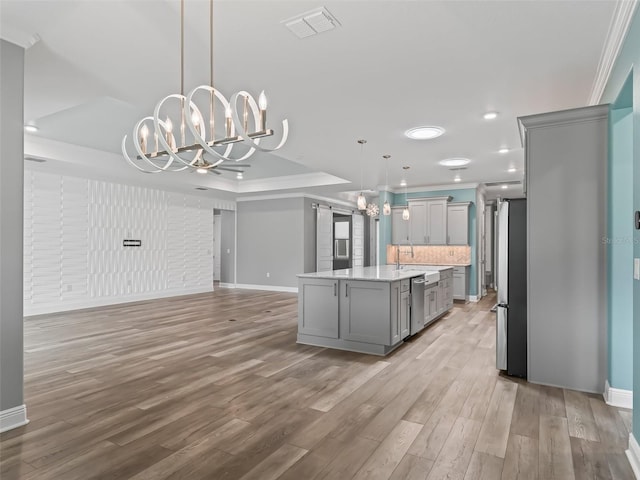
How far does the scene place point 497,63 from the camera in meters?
3.15

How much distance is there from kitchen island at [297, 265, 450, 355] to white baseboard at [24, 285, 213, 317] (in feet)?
17.0

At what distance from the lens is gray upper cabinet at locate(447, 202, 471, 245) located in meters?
8.81

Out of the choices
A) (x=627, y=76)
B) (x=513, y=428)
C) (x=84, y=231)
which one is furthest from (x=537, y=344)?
(x=84, y=231)

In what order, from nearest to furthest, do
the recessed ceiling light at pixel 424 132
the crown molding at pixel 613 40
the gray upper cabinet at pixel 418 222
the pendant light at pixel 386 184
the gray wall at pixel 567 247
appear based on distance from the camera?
1. the crown molding at pixel 613 40
2. the gray wall at pixel 567 247
3. the recessed ceiling light at pixel 424 132
4. the pendant light at pixel 386 184
5. the gray upper cabinet at pixel 418 222

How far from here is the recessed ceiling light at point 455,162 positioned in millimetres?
6512

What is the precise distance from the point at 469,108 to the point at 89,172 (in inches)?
262

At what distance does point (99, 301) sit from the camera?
7.88m

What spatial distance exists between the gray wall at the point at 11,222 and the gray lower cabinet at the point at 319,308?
2.95m

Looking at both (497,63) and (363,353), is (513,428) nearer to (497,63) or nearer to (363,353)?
(363,353)

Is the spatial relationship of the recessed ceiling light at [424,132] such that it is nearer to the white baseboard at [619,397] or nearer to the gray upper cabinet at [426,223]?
the white baseboard at [619,397]

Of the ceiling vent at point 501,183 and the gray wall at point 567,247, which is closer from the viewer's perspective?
the gray wall at point 567,247

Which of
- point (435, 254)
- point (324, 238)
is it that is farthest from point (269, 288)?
point (435, 254)

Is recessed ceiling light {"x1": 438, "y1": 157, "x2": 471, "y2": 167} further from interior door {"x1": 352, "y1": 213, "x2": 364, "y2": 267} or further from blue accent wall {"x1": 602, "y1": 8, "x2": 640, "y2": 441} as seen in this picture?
interior door {"x1": 352, "y1": 213, "x2": 364, "y2": 267}

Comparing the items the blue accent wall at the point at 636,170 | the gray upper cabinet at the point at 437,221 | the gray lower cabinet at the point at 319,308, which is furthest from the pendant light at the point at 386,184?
the blue accent wall at the point at 636,170
